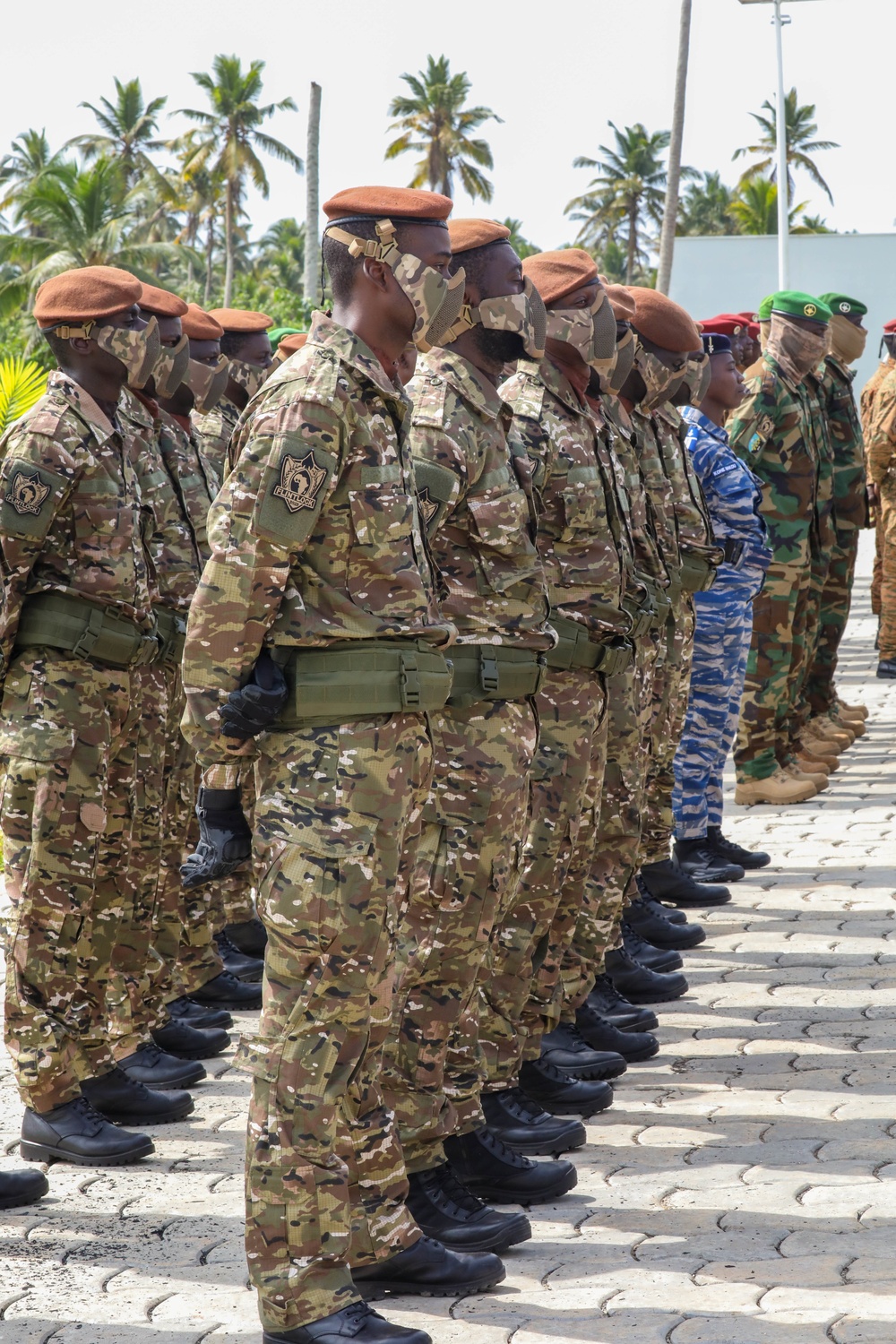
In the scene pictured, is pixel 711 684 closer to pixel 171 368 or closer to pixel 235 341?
pixel 235 341

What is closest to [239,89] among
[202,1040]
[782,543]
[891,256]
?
[891,256]

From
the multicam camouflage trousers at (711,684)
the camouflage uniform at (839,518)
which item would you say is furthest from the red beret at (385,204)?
the camouflage uniform at (839,518)

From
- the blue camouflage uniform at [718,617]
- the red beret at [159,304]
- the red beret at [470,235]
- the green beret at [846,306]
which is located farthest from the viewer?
the green beret at [846,306]

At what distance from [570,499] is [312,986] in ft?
6.44

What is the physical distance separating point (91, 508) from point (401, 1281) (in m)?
2.15

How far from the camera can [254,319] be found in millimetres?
6898

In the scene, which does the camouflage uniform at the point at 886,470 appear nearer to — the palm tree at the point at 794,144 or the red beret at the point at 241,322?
the red beret at the point at 241,322

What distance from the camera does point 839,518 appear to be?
33.5 feet

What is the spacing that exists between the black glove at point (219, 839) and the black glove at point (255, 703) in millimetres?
201

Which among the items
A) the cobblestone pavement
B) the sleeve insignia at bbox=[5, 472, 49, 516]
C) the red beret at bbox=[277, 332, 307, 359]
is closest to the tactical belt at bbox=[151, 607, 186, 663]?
the sleeve insignia at bbox=[5, 472, 49, 516]

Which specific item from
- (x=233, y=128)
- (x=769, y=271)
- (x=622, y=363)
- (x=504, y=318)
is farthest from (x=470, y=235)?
(x=233, y=128)

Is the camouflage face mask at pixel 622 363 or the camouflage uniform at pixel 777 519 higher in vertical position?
the camouflage face mask at pixel 622 363

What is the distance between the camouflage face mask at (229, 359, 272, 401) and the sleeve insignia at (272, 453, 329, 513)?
12.6 feet

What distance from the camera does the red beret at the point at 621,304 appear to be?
5.61 meters
